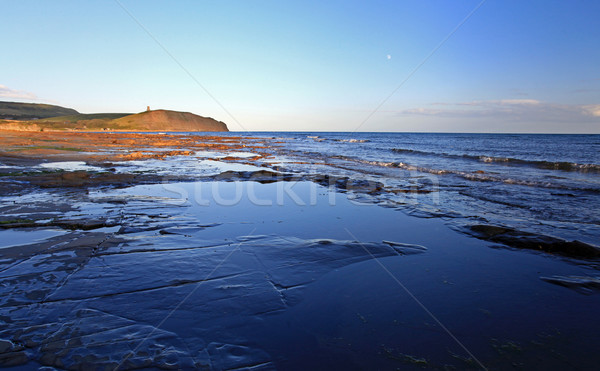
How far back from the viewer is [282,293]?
3.63 meters

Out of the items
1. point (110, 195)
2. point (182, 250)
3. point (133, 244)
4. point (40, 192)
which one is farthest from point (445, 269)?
point (40, 192)

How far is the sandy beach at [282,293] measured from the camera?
8.40 ft

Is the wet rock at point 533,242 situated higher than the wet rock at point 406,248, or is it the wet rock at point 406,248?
the wet rock at point 533,242

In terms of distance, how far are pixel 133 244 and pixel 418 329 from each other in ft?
14.6

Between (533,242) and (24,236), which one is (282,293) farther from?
(24,236)

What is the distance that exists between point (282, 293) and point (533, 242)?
4784 mm

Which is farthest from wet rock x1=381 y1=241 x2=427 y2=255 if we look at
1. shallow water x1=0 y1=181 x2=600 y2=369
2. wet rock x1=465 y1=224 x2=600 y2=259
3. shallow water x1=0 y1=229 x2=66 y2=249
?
shallow water x1=0 y1=229 x2=66 y2=249

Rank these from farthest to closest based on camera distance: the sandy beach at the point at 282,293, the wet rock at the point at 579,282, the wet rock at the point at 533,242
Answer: the wet rock at the point at 533,242 < the wet rock at the point at 579,282 < the sandy beach at the point at 282,293

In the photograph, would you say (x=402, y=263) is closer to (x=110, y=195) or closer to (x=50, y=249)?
(x=50, y=249)

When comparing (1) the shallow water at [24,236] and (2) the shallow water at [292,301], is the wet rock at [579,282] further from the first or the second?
(1) the shallow water at [24,236]

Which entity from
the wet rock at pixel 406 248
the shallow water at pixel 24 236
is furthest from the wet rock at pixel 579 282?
the shallow water at pixel 24 236

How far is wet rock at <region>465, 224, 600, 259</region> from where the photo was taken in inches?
201

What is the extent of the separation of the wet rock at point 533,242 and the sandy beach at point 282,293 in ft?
0.11

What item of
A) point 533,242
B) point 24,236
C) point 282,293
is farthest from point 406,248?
point 24,236
